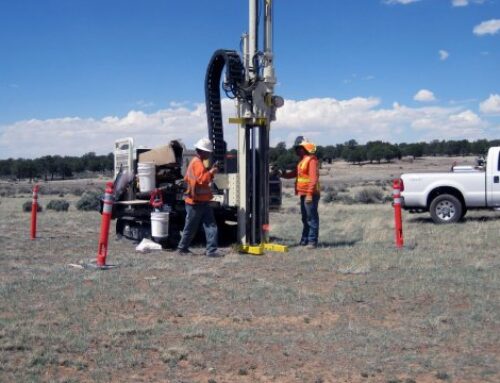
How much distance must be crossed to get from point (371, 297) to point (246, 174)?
4.68 metres

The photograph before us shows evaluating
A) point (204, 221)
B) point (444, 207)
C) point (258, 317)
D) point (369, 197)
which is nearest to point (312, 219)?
point (204, 221)

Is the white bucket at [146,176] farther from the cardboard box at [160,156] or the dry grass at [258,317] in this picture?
the dry grass at [258,317]

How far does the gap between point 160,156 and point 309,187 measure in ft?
10.6

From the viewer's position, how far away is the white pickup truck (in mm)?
18469

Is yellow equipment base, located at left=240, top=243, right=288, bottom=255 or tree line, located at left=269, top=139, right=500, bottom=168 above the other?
tree line, located at left=269, top=139, right=500, bottom=168

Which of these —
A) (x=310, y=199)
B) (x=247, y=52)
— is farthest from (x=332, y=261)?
(x=247, y=52)

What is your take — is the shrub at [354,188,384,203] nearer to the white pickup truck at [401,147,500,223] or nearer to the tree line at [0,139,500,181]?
the white pickup truck at [401,147,500,223]

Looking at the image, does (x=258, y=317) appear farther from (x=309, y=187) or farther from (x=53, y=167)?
(x=53, y=167)

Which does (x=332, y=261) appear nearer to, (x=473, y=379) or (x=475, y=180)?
(x=473, y=379)

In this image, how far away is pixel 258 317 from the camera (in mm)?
7695

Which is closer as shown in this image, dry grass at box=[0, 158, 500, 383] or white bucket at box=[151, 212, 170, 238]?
dry grass at box=[0, 158, 500, 383]

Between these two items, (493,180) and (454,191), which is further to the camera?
(454,191)

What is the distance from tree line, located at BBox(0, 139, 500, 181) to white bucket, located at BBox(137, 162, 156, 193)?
232ft

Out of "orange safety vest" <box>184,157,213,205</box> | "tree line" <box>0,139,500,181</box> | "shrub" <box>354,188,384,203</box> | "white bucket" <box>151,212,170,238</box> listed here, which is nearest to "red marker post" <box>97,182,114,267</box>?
"orange safety vest" <box>184,157,213,205</box>
